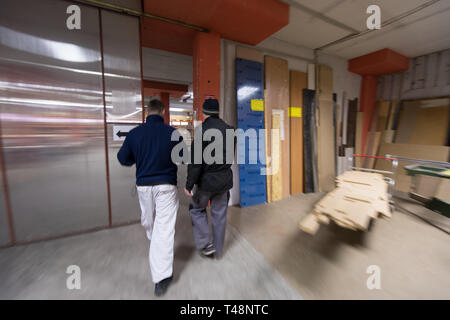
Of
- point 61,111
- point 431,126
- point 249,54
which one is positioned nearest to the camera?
point 61,111

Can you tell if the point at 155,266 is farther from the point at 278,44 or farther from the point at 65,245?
the point at 278,44

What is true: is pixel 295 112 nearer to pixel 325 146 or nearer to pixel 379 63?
pixel 325 146

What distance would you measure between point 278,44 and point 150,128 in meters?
3.33

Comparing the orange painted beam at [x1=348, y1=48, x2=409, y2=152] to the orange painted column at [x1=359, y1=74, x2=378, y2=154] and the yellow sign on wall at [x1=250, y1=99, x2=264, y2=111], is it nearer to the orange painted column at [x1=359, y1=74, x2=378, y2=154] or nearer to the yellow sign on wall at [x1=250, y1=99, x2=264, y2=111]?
the orange painted column at [x1=359, y1=74, x2=378, y2=154]

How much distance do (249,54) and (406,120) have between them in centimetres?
430

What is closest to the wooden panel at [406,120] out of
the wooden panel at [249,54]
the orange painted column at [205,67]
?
the wooden panel at [249,54]

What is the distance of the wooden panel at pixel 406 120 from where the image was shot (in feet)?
14.3

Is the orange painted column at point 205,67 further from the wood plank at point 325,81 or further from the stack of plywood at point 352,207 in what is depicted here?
the wood plank at point 325,81

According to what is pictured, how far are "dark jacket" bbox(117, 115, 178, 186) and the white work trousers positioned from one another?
94 millimetres

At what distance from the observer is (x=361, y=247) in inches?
85.7

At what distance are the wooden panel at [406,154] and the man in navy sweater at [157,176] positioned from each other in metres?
5.22

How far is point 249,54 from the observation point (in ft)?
10.5

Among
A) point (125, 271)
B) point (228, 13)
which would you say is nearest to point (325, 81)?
point (228, 13)
